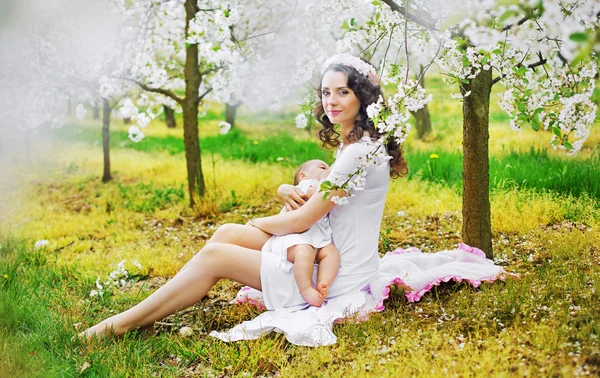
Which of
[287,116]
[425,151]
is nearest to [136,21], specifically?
[425,151]

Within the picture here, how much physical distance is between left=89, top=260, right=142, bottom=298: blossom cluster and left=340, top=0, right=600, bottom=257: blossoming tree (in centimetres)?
212

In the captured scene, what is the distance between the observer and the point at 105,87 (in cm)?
590

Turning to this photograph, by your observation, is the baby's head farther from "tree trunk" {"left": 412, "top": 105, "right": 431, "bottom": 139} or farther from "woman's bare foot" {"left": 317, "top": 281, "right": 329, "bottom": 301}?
"tree trunk" {"left": 412, "top": 105, "right": 431, "bottom": 139}

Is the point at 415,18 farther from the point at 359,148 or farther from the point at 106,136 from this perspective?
the point at 106,136

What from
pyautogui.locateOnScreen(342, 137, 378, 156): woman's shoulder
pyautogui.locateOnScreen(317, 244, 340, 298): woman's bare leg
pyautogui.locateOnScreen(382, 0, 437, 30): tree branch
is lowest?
pyautogui.locateOnScreen(317, 244, 340, 298): woman's bare leg

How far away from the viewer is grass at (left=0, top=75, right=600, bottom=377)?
237 cm

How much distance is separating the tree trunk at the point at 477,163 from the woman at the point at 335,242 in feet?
2.27

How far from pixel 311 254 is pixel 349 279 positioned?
0.25 meters

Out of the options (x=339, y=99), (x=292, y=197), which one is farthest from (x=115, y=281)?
(x=339, y=99)

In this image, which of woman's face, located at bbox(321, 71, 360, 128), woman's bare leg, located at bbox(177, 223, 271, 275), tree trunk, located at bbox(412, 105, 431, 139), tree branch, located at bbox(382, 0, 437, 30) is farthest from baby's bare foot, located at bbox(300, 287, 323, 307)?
tree trunk, located at bbox(412, 105, 431, 139)

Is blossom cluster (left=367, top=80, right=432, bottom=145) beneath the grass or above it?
above

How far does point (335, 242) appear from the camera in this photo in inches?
110

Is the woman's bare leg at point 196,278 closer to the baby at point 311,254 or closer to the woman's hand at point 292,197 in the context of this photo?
the baby at point 311,254

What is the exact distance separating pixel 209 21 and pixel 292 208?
2463 millimetres
